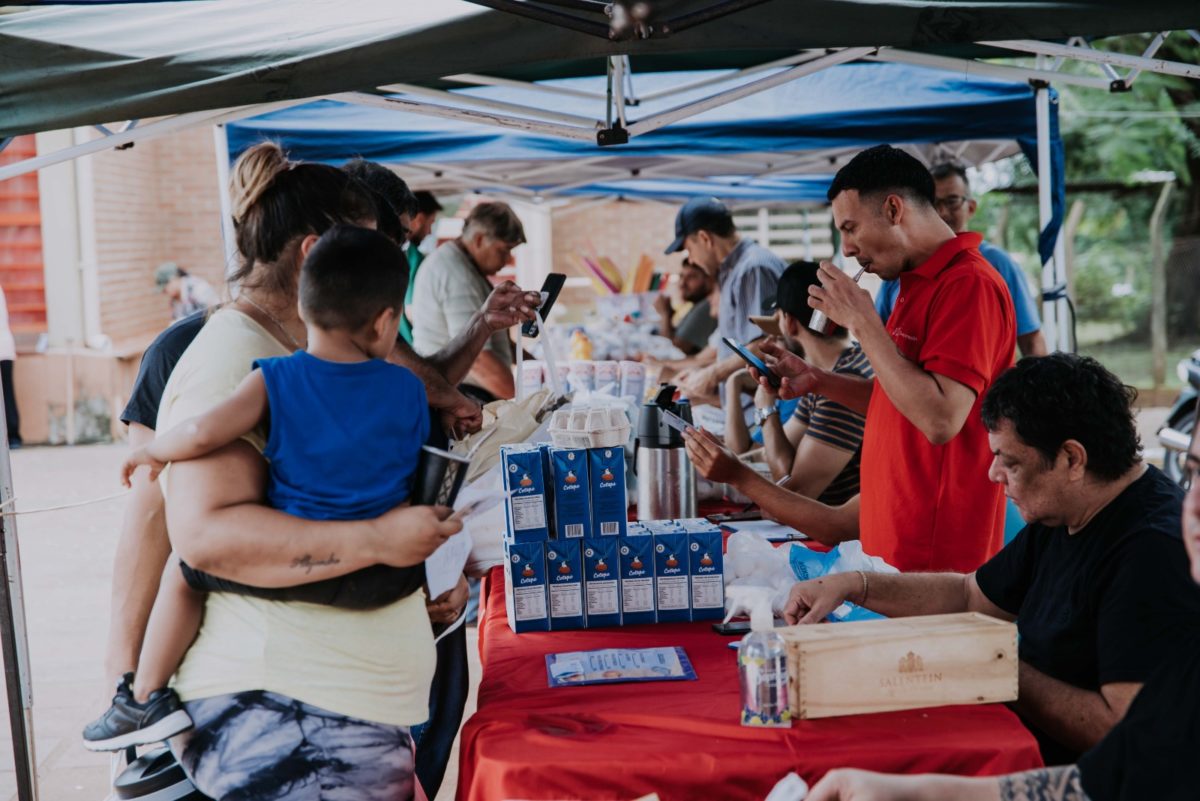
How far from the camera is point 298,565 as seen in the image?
5.28 feet

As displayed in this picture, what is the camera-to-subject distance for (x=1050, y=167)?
15.9ft

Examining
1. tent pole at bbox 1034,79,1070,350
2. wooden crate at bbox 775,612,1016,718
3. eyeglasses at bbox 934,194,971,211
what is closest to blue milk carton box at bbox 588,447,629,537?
wooden crate at bbox 775,612,1016,718

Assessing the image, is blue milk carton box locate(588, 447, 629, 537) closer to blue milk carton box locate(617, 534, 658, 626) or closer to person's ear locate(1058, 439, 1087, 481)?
blue milk carton box locate(617, 534, 658, 626)

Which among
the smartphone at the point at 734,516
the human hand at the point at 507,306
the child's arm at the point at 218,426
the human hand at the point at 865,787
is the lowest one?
the smartphone at the point at 734,516

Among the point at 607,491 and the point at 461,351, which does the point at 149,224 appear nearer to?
the point at 461,351

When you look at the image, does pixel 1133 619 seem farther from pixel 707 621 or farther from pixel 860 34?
pixel 860 34

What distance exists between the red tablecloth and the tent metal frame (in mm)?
1054

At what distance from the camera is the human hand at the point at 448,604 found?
2279 millimetres

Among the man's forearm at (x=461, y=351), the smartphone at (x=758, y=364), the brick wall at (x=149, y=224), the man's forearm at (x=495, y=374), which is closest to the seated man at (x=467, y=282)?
the man's forearm at (x=495, y=374)

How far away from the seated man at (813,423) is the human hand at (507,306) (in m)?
0.69

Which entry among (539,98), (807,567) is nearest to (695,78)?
(539,98)

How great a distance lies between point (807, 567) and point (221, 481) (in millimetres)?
1257

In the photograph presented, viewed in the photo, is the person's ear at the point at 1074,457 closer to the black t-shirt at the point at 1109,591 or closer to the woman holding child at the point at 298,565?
the black t-shirt at the point at 1109,591

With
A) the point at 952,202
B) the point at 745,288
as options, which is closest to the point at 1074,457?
the point at 952,202
